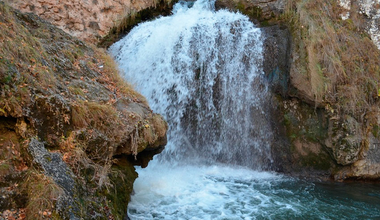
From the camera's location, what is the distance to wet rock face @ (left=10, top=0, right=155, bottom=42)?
898 centimetres

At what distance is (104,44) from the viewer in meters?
9.91

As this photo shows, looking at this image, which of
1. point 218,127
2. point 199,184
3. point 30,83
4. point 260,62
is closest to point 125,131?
point 30,83

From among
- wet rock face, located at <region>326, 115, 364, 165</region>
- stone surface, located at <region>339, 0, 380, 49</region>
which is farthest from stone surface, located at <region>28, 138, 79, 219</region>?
stone surface, located at <region>339, 0, 380, 49</region>

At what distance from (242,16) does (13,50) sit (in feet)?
24.8

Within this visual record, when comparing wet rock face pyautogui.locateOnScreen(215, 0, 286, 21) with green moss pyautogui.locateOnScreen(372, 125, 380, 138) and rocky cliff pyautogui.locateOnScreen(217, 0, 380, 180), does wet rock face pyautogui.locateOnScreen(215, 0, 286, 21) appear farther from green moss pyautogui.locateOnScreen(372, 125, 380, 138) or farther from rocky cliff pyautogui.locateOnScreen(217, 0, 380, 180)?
green moss pyautogui.locateOnScreen(372, 125, 380, 138)

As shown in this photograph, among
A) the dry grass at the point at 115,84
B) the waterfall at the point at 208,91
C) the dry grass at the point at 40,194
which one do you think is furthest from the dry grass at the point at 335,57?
the dry grass at the point at 40,194

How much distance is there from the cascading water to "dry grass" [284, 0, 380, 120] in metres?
1.28

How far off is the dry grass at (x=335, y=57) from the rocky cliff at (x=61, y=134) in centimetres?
510

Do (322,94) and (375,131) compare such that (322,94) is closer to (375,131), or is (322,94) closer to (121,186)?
(375,131)

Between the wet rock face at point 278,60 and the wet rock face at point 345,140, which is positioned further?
the wet rock face at point 278,60

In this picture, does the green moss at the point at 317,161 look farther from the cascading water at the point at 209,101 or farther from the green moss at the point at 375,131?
the green moss at the point at 375,131

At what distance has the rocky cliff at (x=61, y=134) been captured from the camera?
3479 mm

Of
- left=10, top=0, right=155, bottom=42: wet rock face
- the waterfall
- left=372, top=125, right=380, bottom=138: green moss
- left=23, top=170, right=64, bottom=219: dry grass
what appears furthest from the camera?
left=10, top=0, right=155, bottom=42: wet rock face

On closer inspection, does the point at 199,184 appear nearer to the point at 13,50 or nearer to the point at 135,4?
the point at 13,50
